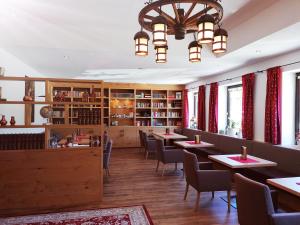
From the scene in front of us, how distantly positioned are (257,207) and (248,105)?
3944mm

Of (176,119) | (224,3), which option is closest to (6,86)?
(224,3)

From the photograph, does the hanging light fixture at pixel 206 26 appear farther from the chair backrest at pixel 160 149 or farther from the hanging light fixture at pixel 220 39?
the chair backrest at pixel 160 149

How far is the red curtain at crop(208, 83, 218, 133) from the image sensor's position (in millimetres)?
7355

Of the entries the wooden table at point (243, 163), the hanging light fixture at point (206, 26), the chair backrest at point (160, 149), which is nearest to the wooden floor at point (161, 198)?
the chair backrest at point (160, 149)

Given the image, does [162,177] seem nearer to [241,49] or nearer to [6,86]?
[241,49]

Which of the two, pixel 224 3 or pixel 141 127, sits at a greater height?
pixel 224 3

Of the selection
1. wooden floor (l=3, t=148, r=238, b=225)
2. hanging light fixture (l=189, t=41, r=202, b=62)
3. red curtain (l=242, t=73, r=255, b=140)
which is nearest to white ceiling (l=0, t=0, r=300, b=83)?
red curtain (l=242, t=73, r=255, b=140)

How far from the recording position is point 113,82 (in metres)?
9.62

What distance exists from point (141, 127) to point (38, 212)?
6.27 m

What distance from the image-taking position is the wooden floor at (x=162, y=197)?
339 cm

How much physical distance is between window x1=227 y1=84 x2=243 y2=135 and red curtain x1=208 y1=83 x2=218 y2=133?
1.29ft

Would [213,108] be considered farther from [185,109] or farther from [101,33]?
[101,33]

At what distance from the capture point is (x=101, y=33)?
14.7ft

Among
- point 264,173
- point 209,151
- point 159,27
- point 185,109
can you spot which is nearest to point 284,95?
point 264,173
